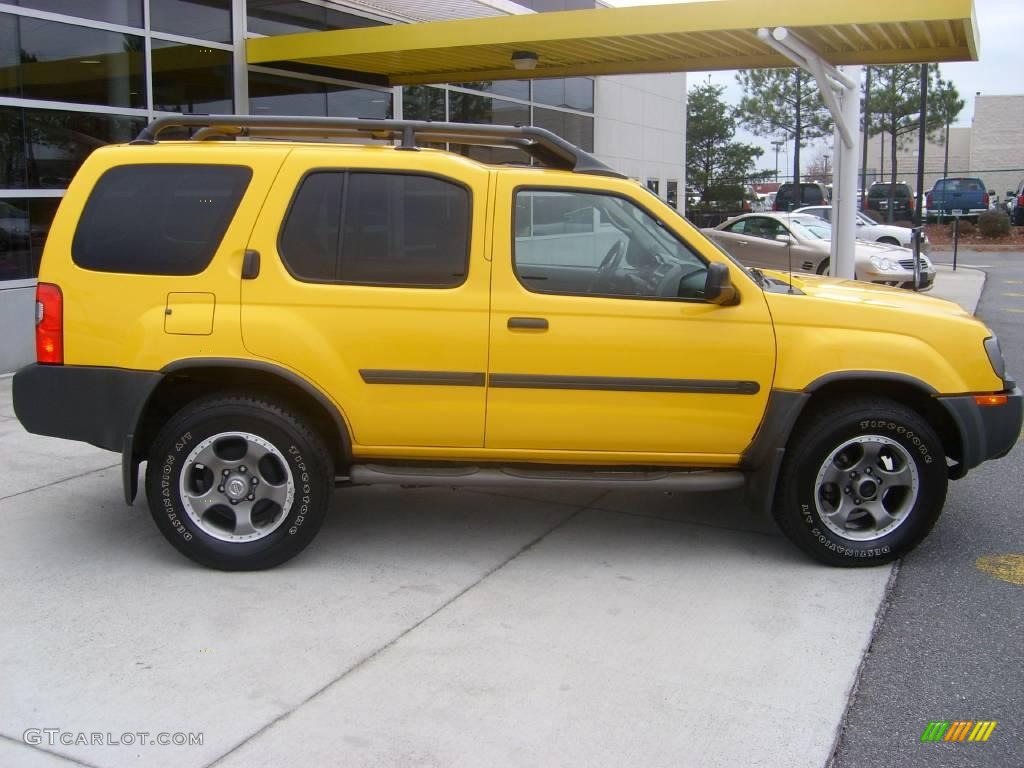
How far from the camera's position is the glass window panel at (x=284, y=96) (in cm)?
1254

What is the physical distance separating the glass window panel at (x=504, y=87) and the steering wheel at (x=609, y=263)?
40.6ft

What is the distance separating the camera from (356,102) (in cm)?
1427

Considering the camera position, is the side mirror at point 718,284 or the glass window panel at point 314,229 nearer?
the side mirror at point 718,284

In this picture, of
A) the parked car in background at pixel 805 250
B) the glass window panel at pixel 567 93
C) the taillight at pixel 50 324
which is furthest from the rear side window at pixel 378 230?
the glass window panel at pixel 567 93

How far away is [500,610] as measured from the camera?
4391mm

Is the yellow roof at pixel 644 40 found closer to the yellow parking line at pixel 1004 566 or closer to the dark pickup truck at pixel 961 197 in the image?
the yellow parking line at pixel 1004 566

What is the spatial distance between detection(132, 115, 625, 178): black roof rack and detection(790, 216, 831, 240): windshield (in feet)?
43.9

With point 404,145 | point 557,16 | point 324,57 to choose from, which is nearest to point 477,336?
point 404,145

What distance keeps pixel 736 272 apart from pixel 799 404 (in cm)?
67

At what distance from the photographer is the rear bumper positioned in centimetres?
462

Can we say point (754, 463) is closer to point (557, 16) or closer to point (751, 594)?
point (751, 594)

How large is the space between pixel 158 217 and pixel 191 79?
766 cm

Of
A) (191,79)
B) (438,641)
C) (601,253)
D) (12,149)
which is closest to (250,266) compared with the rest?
(601,253)

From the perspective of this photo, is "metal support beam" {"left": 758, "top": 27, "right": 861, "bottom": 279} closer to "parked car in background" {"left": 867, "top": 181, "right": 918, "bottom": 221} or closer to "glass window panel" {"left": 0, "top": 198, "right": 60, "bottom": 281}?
"glass window panel" {"left": 0, "top": 198, "right": 60, "bottom": 281}
